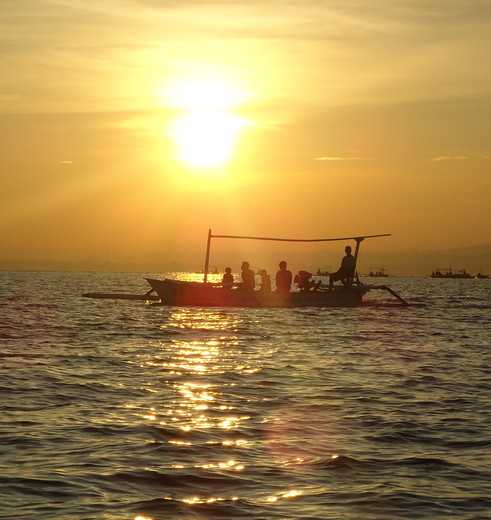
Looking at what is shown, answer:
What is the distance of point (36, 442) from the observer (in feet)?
40.7

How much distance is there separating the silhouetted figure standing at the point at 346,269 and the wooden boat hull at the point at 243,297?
1.99 feet

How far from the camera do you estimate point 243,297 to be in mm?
46250

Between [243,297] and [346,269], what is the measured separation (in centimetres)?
574

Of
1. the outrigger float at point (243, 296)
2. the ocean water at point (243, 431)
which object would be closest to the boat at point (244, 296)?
the outrigger float at point (243, 296)

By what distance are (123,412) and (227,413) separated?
177 centimetres

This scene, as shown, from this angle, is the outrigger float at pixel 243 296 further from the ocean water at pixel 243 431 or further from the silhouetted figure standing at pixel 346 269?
the ocean water at pixel 243 431

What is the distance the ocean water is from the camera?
32.3 ft

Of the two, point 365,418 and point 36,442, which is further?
point 365,418

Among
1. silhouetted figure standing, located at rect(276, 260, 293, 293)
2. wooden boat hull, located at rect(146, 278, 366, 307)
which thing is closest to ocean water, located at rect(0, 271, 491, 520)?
wooden boat hull, located at rect(146, 278, 366, 307)

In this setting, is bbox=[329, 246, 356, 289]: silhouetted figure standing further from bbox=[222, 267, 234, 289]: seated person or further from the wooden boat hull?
bbox=[222, 267, 234, 289]: seated person

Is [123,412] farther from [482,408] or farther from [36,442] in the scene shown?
[482,408]

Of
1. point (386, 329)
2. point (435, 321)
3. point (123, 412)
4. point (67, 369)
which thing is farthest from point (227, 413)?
point (435, 321)

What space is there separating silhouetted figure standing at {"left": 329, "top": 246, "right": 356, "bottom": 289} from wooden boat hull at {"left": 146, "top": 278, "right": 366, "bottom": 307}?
61cm

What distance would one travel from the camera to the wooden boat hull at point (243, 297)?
4644 centimetres
